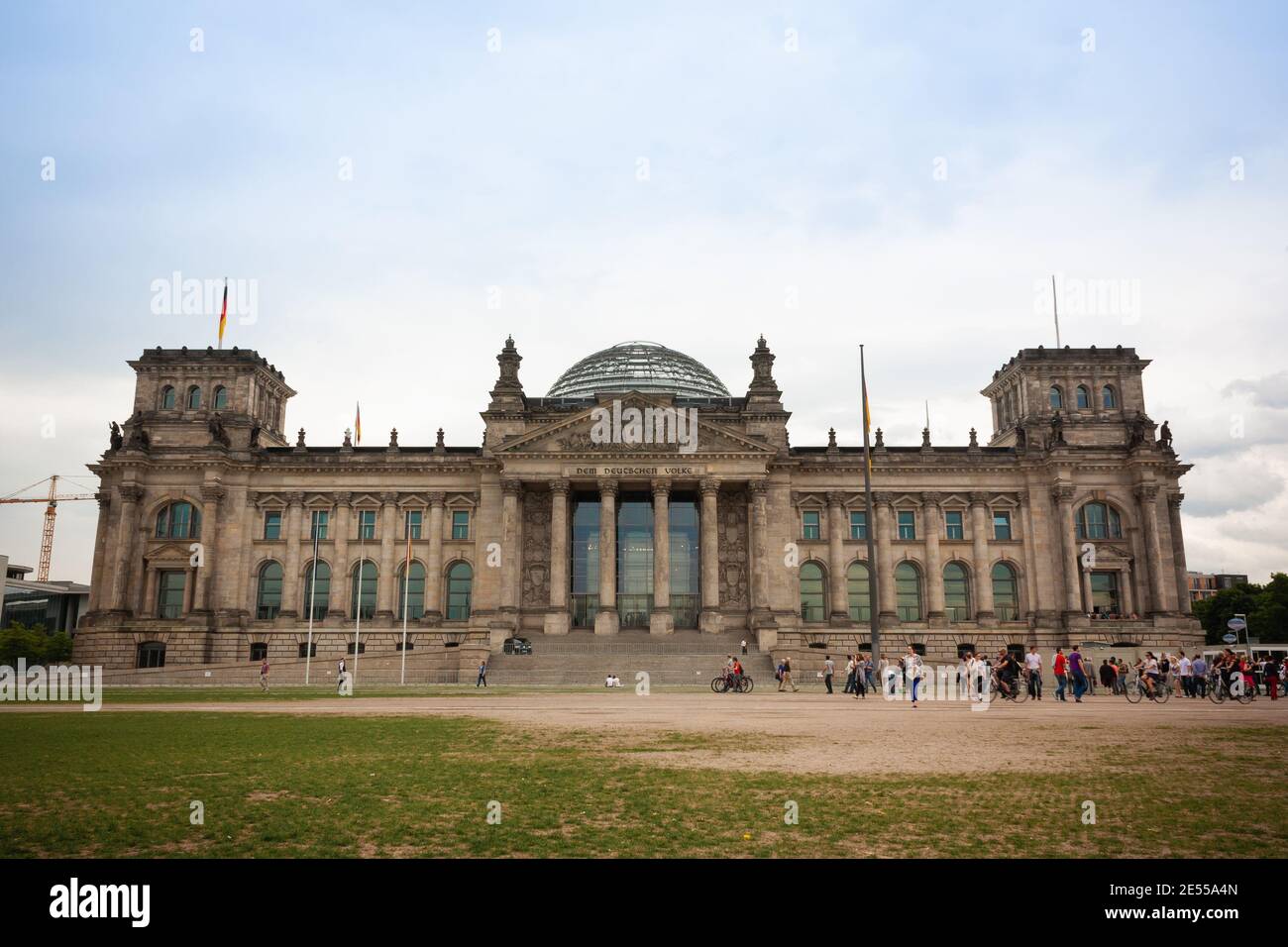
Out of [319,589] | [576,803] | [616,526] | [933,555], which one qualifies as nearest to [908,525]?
[933,555]

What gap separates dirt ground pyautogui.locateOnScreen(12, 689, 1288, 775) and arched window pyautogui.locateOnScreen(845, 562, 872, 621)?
33471 mm

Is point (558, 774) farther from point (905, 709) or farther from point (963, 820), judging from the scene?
point (905, 709)

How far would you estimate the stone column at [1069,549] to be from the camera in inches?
2721

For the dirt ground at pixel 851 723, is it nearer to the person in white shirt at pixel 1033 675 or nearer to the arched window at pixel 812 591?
the person in white shirt at pixel 1033 675

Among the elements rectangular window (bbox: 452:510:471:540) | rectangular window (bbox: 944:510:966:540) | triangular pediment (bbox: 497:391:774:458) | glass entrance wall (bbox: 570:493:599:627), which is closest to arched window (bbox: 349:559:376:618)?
rectangular window (bbox: 452:510:471:540)

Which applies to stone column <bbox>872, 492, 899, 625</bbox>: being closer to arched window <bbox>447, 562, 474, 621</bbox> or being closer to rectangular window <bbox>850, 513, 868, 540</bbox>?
rectangular window <bbox>850, 513, 868, 540</bbox>

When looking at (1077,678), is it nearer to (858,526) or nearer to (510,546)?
(858,526)

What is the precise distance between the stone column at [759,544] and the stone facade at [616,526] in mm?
276

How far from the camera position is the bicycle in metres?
34.9

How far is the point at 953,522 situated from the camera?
73.0m

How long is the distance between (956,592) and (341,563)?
5017cm

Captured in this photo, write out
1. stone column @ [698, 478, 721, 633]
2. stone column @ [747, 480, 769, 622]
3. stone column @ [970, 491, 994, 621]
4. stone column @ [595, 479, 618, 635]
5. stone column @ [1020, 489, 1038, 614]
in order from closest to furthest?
stone column @ [595, 479, 618, 635]
stone column @ [698, 478, 721, 633]
stone column @ [747, 480, 769, 622]
stone column @ [1020, 489, 1038, 614]
stone column @ [970, 491, 994, 621]
